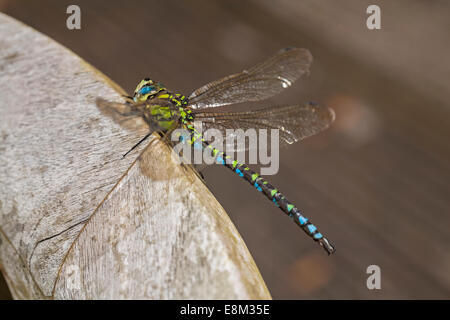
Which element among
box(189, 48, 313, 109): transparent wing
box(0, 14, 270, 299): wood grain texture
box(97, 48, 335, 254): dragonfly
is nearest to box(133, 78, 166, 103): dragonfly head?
box(97, 48, 335, 254): dragonfly

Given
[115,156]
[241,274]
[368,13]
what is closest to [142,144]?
[115,156]

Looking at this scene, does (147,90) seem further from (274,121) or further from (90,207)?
(90,207)

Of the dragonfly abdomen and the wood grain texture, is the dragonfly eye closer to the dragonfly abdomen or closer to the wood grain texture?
the dragonfly abdomen

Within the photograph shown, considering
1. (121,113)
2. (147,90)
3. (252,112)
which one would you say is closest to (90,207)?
(121,113)

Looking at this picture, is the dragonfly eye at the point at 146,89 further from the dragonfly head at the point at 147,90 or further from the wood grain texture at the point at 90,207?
the wood grain texture at the point at 90,207

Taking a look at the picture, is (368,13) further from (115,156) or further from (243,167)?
(115,156)

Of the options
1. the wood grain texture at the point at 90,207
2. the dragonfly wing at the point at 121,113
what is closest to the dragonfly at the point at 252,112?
the dragonfly wing at the point at 121,113
